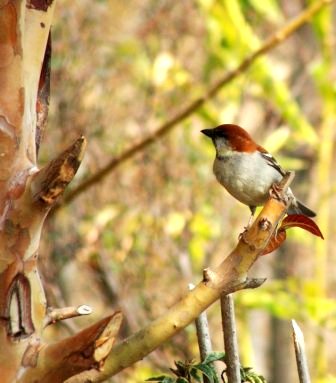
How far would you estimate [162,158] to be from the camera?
3.52m

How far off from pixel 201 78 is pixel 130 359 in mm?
3052

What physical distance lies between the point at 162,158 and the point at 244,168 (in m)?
1.61

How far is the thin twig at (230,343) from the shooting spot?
106 cm

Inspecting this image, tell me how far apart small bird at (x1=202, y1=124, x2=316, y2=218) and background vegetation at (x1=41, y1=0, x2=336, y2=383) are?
953 mm

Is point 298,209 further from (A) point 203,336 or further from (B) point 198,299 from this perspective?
(B) point 198,299

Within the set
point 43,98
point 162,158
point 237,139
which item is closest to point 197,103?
point 237,139

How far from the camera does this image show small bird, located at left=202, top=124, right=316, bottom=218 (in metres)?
1.80

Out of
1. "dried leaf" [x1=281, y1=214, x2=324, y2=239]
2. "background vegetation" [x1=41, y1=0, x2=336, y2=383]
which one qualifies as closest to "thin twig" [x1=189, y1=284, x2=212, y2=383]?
"dried leaf" [x1=281, y1=214, x2=324, y2=239]

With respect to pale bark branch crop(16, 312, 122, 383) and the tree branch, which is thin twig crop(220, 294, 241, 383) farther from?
pale bark branch crop(16, 312, 122, 383)

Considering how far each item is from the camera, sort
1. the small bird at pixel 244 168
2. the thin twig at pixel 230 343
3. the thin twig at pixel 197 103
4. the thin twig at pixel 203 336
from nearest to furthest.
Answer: the thin twig at pixel 230 343
the thin twig at pixel 203 336
the small bird at pixel 244 168
the thin twig at pixel 197 103

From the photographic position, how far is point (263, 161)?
1976 mm

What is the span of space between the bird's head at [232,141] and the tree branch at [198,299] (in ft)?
3.11

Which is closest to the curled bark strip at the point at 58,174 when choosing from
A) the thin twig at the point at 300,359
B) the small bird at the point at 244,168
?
the thin twig at the point at 300,359

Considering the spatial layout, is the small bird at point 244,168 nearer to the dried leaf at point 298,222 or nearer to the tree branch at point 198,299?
the dried leaf at point 298,222
